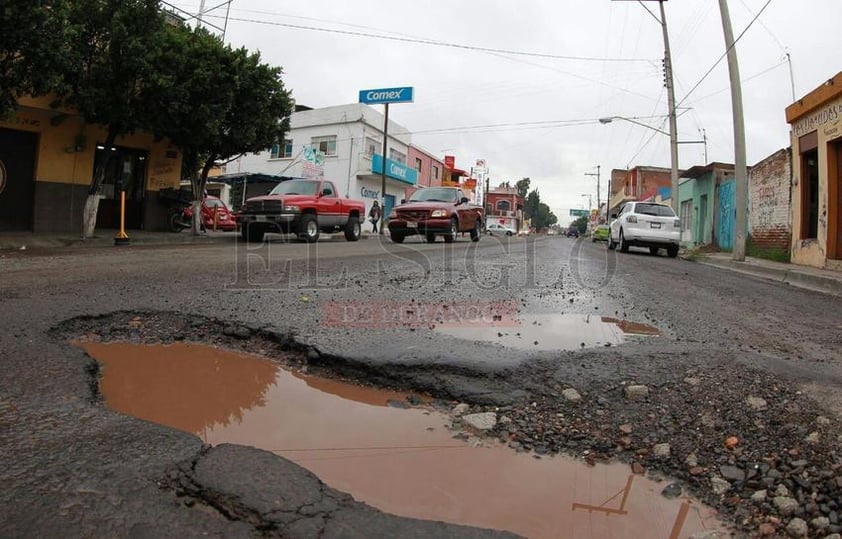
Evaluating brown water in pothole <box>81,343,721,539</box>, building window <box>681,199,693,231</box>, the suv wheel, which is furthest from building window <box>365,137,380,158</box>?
brown water in pothole <box>81,343,721,539</box>

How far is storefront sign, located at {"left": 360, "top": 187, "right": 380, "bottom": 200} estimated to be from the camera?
113 ft

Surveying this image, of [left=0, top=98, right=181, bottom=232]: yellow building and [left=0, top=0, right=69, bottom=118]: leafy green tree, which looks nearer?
[left=0, top=0, right=69, bottom=118]: leafy green tree

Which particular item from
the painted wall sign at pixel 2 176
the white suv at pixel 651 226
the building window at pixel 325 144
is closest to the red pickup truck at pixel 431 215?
the white suv at pixel 651 226

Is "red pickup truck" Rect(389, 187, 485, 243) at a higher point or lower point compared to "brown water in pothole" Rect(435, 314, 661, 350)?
higher

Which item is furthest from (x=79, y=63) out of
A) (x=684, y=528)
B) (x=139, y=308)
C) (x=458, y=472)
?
(x=684, y=528)

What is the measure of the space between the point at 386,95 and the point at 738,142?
17844 millimetres

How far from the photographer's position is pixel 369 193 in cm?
3525

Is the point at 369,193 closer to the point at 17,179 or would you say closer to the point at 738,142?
the point at 17,179

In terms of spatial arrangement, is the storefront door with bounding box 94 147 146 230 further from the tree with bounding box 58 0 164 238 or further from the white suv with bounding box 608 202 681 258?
the white suv with bounding box 608 202 681 258

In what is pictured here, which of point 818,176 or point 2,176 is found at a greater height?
point 818,176

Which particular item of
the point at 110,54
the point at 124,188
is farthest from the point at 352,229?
the point at 110,54

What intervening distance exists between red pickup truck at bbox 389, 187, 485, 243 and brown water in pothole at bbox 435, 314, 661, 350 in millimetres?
10508

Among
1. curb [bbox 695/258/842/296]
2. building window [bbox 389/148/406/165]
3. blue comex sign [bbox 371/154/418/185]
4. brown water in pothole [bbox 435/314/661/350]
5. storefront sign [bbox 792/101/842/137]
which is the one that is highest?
building window [bbox 389/148/406/165]

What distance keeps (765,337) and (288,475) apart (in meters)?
4.09
